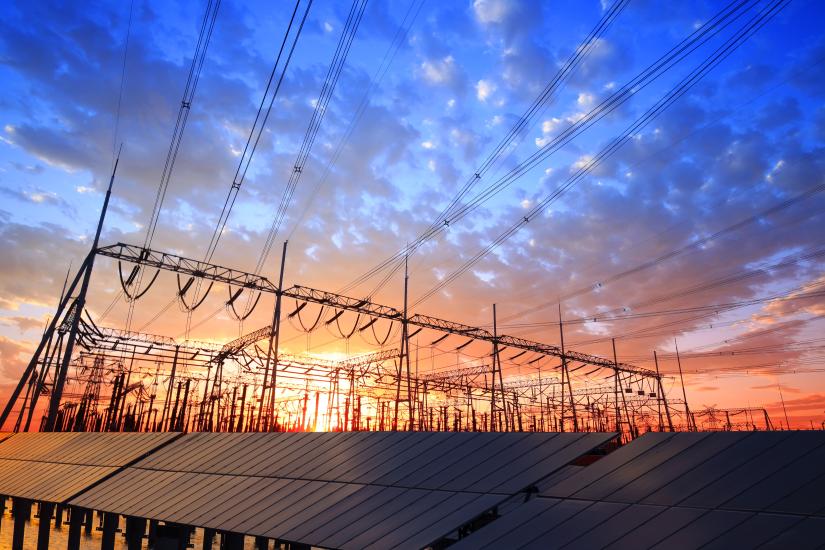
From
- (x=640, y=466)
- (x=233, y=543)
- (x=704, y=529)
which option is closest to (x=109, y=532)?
(x=233, y=543)

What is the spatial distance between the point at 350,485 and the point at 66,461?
16.9 m

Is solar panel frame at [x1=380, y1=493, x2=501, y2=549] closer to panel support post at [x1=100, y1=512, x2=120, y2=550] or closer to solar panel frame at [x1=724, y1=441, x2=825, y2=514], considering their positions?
solar panel frame at [x1=724, y1=441, x2=825, y2=514]

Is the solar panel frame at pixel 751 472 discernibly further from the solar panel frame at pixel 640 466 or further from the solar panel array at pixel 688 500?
the solar panel frame at pixel 640 466

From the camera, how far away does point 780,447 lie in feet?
23.4

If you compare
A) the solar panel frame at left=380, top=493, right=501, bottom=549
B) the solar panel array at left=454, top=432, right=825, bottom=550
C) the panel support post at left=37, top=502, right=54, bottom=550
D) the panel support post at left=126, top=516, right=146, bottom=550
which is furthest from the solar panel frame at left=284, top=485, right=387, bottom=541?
the panel support post at left=37, top=502, right=54, bottom=550

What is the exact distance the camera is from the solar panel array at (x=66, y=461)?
17516mm

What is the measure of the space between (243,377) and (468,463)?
36526mm

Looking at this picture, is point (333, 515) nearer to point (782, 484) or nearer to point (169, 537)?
point (169, 537)

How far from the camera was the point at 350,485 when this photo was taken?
34.5 feet

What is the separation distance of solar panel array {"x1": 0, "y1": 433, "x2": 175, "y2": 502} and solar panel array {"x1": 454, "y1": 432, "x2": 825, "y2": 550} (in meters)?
15.6

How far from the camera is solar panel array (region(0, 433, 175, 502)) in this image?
690 inches

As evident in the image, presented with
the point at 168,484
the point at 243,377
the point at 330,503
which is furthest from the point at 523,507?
the point at 243,377

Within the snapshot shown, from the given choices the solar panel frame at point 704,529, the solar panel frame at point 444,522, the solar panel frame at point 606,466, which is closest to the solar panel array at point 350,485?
the solar panel frame at point 444,522

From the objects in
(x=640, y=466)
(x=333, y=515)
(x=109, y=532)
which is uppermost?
(x=640, y=466)
